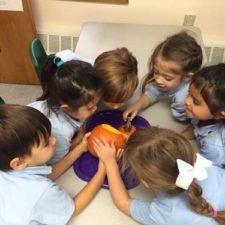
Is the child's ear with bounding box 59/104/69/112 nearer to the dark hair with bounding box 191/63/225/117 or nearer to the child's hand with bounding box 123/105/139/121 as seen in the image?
the child's hand with bounding box 123/105/139/121

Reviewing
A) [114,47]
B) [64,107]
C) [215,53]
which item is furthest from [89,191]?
[215,53]

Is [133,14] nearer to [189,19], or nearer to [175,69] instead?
[189,19]

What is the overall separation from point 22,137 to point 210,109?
611 mm

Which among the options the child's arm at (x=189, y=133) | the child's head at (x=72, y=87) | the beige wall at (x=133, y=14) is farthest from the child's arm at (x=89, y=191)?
the beige wall at (x=133, y=14)

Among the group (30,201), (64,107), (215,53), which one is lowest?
(215,53)

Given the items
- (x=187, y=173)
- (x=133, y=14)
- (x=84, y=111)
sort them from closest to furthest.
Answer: (x=187, y=173), (x=84, y=111), (x=133, y=14)

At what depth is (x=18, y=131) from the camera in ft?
2.79

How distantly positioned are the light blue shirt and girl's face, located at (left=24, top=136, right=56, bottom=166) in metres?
0.53

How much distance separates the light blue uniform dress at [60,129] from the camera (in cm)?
108

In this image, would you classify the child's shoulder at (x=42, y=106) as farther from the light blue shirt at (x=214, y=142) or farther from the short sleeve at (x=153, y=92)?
the light blue shirt at (x=214, y=142)

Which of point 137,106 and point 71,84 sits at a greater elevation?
point 71,84

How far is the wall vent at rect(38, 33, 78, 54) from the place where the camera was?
7.48 ft

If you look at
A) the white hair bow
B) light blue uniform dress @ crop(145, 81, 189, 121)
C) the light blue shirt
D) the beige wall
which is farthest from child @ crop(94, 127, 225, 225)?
the beige wall

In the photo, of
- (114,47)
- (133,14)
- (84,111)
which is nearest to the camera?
(84,111)
